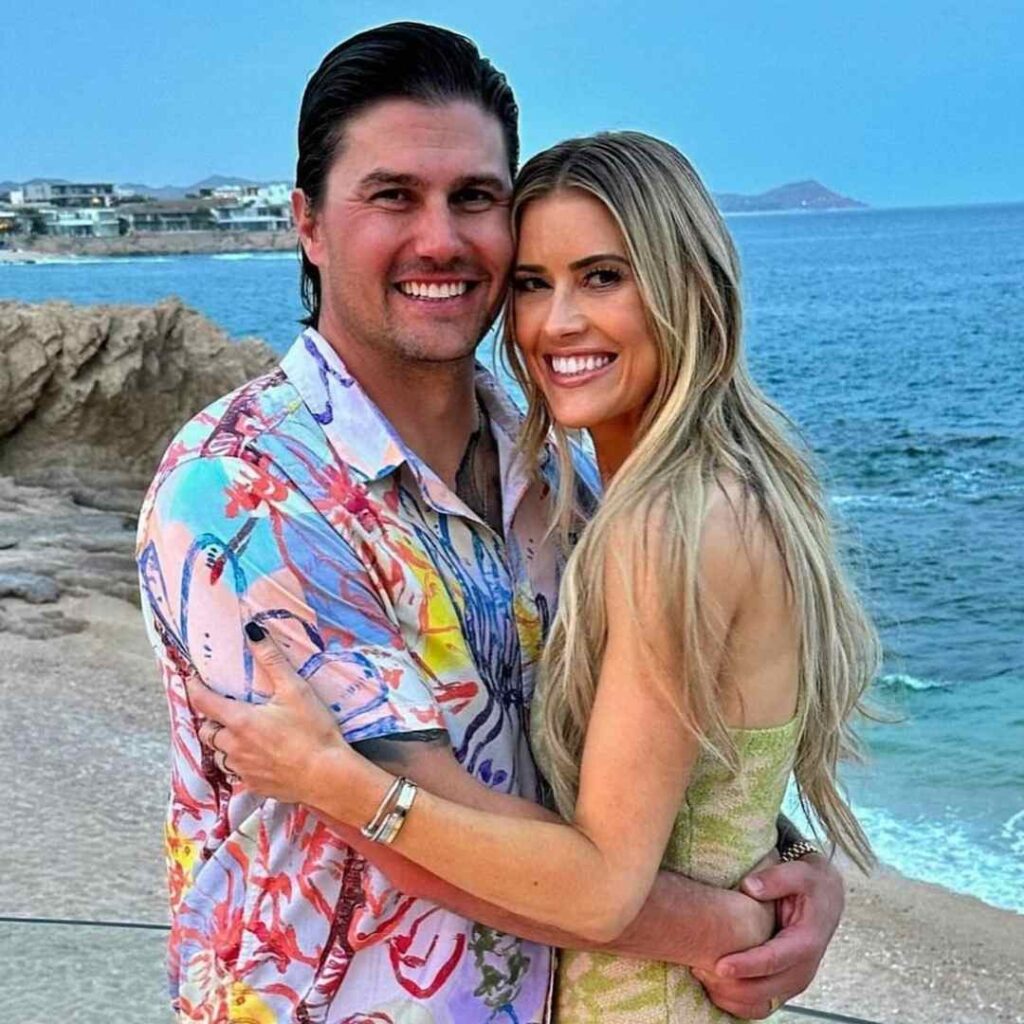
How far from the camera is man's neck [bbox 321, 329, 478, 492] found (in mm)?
2406

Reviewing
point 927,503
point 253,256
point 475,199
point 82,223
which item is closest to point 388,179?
point 475,199

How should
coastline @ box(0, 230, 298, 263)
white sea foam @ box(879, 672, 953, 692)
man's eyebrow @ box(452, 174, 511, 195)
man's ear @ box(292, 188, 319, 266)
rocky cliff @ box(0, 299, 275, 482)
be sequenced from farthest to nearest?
1. coastline @ box(0, 230, 298, 263)
2. rocky cliff @ box(0, 299, 275, 482)
3. white sea foam @ box(879, 672, 953, 692)
4. man's ear @ box(292, 188, 319, 266)
5. man's eyebrow @ box(452, 174, 511, 195)

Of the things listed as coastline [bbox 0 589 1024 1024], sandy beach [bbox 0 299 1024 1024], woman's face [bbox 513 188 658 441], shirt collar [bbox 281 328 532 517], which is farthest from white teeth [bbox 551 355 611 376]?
coastline [bbox 0 589 1024 1024]

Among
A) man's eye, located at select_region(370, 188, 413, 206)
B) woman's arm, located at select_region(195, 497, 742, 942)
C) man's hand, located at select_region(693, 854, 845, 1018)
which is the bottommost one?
man's hand, located at select_region(693, 854, 845, 1018)

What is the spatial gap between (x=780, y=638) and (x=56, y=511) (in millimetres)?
Result: 15387

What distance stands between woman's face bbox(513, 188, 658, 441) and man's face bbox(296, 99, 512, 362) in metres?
0.09

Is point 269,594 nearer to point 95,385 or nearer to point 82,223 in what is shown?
point 95,385

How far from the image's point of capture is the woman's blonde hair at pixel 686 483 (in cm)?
200

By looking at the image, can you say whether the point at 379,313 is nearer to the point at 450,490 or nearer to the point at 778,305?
the point at 450,490

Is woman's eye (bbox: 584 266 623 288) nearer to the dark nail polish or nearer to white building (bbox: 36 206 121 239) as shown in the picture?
the dark nail polish

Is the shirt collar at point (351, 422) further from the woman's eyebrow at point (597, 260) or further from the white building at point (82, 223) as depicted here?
the white building at point (82, 223)

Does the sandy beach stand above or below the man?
below

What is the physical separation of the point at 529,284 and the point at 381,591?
64cm

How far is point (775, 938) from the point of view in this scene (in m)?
2.23
